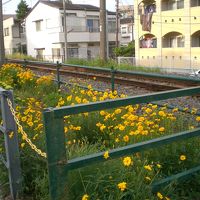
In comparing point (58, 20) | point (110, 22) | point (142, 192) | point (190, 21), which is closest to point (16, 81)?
point (142, 192)

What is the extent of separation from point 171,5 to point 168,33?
273cm

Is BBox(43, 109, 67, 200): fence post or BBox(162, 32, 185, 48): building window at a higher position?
BBox(162, 32, 185, 48): building window

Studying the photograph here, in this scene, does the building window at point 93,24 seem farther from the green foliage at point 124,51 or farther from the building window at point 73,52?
the green foliage at point 124,51

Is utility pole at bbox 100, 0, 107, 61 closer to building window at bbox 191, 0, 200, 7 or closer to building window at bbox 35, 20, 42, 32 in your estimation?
building window at bbox 191, 0, 200, 7

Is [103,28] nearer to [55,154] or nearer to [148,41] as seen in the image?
[148,41]

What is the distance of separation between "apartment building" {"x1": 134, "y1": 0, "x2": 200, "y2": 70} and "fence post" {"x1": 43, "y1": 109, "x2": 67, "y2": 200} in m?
28.3

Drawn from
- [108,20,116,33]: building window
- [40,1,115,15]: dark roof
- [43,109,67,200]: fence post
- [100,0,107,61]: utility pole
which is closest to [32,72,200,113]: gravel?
[43,109,67,200]: fence post

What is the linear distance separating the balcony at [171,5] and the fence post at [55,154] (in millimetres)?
33831

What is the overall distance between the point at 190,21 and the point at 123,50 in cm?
1577

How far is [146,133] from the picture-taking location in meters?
4.07

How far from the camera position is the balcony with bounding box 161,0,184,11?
35.0 m

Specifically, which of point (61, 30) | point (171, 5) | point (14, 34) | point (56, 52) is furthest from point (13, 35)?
point (171, 5)

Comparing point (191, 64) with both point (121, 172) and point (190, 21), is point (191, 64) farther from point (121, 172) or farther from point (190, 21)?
point (121, 172)

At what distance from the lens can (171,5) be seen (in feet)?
120
